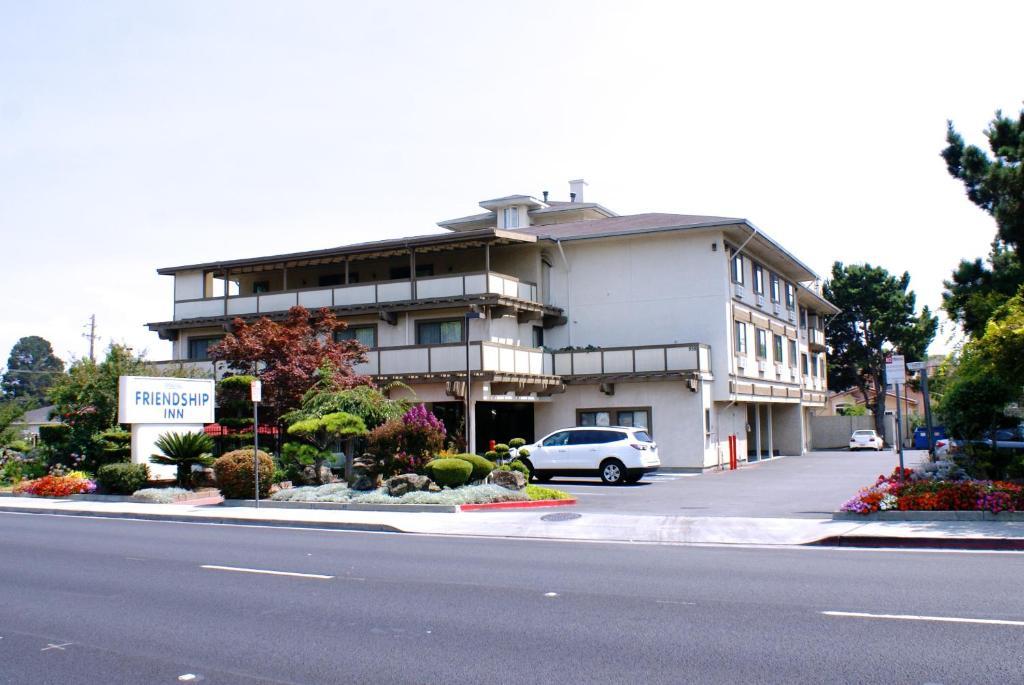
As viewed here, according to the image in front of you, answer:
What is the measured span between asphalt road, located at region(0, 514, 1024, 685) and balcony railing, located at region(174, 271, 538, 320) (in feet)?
64.6

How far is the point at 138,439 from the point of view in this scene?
79.0 ft

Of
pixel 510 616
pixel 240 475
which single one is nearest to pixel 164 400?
pixel 240 475

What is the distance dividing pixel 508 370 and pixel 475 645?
2336 centimetres

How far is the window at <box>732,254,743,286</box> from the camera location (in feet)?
114

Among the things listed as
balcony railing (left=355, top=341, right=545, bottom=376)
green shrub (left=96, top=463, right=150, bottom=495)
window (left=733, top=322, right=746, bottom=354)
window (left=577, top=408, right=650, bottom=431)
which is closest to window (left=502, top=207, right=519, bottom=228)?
balcony railing (left=355, top=341, right=545, bottom=376)

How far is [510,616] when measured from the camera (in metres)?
8.73

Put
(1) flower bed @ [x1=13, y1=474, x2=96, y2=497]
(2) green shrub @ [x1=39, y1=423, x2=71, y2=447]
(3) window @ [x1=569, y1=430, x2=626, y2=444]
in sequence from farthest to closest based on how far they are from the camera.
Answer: (2) green shrub @ [x1=39, y1=423, x2=71, y2=447], (3) window @ [x1=569, y1=430, x2=626, y2=444], (1) flower bed @ [x1=13, y1=474, x2=96, y2=497]

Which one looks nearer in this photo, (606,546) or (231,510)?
(606,546)

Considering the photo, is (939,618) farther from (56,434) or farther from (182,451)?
(56,434)

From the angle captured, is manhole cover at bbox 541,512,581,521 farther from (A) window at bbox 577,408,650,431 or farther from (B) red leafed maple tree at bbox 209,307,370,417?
(A) window at bbox 577,408,650,431

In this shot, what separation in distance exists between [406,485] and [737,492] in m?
8.56

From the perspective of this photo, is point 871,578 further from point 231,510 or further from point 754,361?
point 754,361

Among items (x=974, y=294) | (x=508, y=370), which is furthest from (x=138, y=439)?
(x=974, y=294)

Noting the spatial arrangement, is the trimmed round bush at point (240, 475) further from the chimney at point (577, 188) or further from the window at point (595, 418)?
the chimney at point (577, 188)
